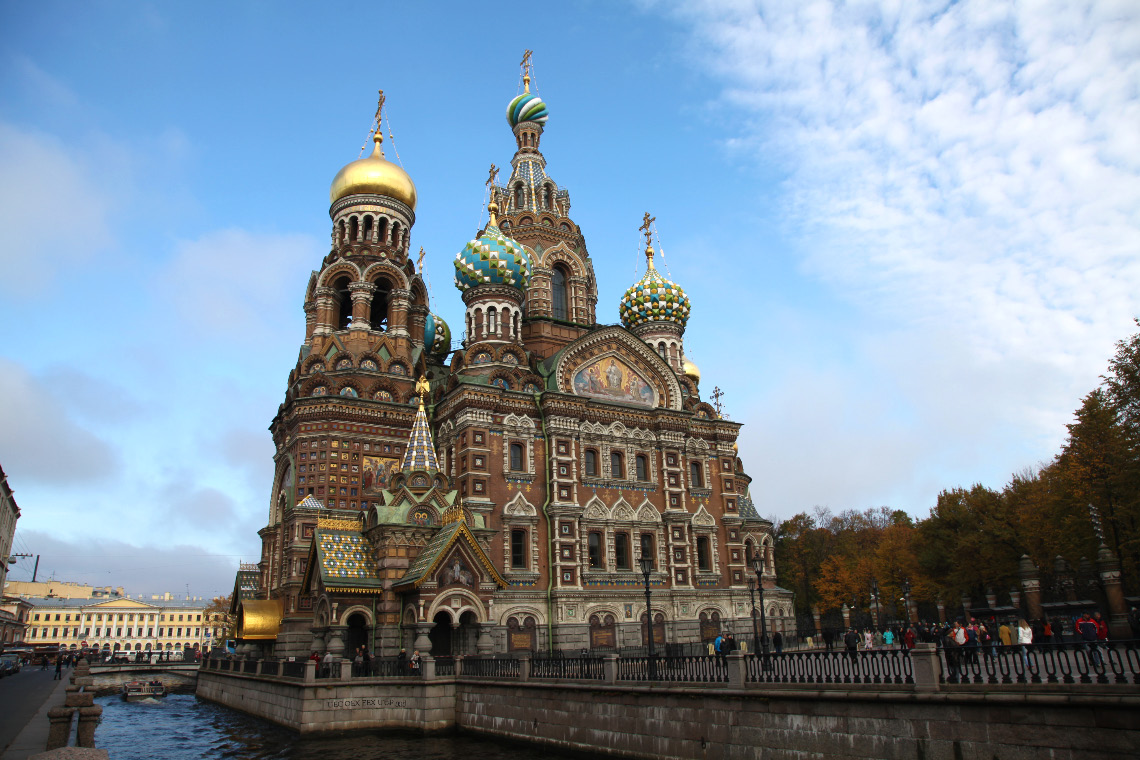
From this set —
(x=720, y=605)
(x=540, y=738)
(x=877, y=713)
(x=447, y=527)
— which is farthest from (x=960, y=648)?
(x=720, y=605)

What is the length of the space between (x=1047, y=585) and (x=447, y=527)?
85.3ft

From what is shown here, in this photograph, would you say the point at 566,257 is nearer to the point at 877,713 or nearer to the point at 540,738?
the point at 540,738

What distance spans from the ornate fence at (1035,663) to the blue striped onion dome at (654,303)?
81.0 ft

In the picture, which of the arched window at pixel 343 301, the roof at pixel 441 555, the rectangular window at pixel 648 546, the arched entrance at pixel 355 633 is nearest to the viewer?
the roof at pixel 441 555

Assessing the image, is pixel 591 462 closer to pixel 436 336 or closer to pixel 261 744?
pixel 436 336

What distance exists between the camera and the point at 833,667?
37.9ft

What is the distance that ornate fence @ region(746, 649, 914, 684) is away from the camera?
1073 cm

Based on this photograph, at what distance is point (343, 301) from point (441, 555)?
14166 millimetres

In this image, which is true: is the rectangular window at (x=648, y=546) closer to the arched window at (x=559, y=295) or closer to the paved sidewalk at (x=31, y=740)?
the arched window at (x=559, y=295)

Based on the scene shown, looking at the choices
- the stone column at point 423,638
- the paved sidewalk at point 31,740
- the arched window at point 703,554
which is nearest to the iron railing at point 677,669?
the stone column at point 423,638

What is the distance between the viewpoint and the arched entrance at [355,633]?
22.6 meters

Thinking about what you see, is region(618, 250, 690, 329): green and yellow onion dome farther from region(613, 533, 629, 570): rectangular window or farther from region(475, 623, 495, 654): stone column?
region(475, 623, 495, 654): stone column

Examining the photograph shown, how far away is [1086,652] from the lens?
9305 mm

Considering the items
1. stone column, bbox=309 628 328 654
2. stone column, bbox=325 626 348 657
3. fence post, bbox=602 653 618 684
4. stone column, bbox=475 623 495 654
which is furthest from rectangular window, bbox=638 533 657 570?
fence post, bbox=602 653 618 684
